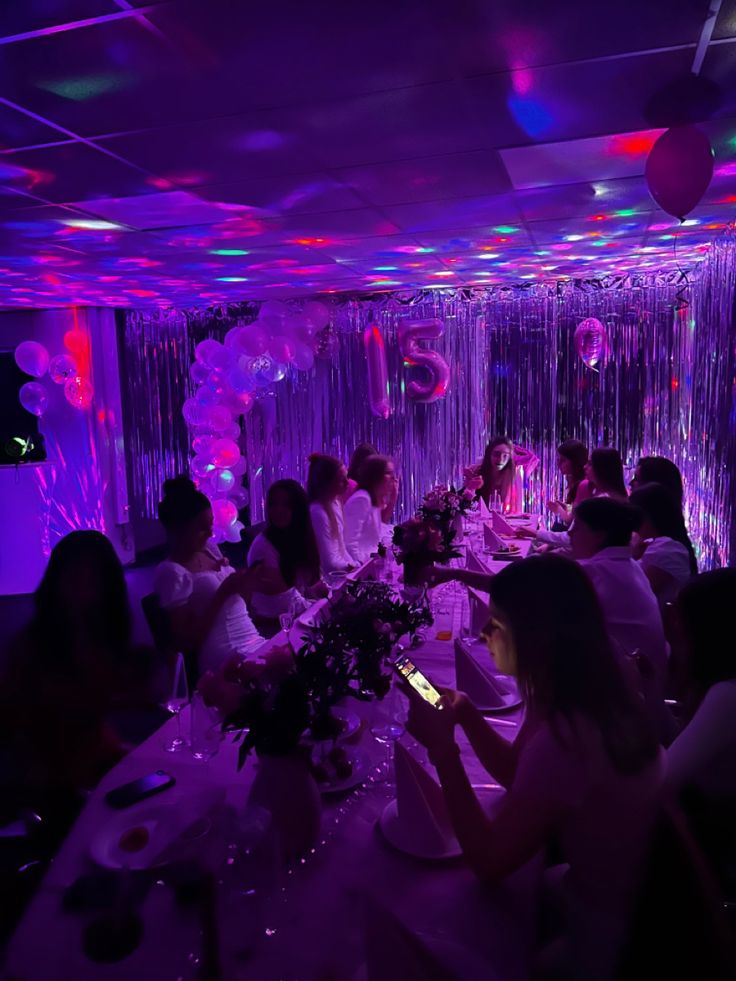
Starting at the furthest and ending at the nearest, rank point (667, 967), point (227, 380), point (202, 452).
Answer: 1. point (202, 452)
2. point (227, 380)
3. point (667, 967)

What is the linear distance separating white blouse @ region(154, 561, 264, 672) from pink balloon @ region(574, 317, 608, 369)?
4454 mm

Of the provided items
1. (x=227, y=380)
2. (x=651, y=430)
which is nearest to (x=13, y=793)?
(x=227, y=380)

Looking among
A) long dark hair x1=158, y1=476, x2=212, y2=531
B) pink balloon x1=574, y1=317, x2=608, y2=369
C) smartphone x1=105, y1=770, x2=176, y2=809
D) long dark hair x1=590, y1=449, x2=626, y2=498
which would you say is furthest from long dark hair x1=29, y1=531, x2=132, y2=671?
pink balloon x1=574, y1=317, x2=608, y2=369

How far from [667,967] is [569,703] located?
0.46 m

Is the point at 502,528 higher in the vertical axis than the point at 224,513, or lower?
higher

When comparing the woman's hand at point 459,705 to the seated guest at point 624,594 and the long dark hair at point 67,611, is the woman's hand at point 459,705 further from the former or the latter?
the long dark hair at point 67,611

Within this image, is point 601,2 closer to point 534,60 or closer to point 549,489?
point 534,60

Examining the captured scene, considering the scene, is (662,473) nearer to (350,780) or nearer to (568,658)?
(568,658)

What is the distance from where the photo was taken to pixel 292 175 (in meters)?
3.08

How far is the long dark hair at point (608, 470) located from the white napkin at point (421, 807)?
3.38m

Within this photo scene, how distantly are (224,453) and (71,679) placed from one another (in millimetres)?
4519

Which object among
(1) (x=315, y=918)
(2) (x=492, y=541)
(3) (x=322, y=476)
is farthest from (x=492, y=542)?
(1) (x=315, y=918)

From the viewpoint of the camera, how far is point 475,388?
22.9 ft

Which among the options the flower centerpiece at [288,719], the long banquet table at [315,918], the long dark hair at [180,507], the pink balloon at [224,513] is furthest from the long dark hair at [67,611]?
the pink balloon at [224,513]
